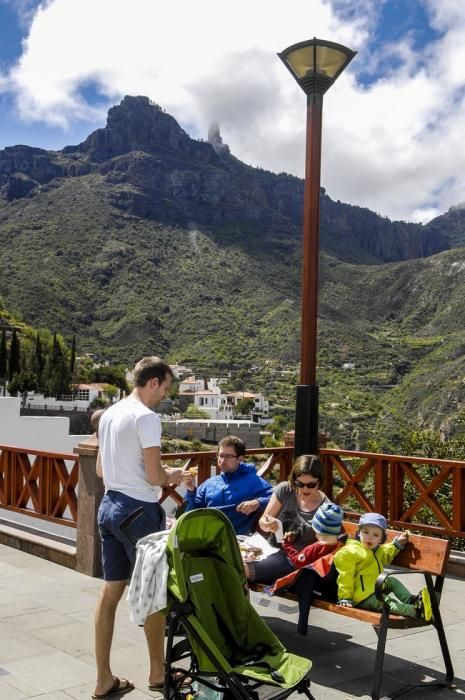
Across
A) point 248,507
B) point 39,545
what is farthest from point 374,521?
point 39,545

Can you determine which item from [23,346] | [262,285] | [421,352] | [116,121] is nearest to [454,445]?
[23,346]

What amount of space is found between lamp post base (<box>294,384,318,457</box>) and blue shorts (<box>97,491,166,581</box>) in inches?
117

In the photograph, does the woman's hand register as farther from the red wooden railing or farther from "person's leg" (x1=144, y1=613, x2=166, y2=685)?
the red wooden railing

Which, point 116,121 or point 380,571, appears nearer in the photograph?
point 380,571

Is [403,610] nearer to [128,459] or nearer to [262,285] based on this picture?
[128,459]

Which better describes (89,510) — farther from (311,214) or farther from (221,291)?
(221,291)

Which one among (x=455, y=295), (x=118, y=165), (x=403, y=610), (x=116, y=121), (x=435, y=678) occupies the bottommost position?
(x=435, y=678)

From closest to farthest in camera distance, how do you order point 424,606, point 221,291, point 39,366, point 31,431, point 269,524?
1. point 424,606
2. point 269,524
3. point 31,431
4. point 39,366
5. point 221,291

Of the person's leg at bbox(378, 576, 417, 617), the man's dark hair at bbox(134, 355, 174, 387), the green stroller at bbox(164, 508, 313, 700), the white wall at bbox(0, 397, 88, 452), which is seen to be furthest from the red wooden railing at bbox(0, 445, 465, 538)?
the white wall at bbox(0, 397, 88, 452)

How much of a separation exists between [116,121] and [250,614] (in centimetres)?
18515

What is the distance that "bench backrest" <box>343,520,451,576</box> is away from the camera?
14.1 ft

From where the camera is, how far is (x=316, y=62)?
673 cm

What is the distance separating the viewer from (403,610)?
13.0 ft

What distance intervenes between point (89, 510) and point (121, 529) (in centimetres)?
289
